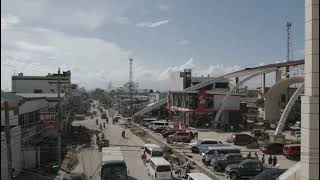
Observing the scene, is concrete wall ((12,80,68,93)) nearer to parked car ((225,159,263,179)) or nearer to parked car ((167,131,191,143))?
parked car ((167,131,191,143))

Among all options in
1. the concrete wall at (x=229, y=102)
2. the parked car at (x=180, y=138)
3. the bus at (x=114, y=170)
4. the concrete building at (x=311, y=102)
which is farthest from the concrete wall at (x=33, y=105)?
the concrete wall at (x=229, y=102)

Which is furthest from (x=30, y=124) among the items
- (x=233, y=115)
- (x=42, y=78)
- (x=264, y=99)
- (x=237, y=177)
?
(x=42, y=78)

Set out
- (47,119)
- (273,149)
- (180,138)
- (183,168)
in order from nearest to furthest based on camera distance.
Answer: (183,168)
(47,119)
(273,149)
(180,138)

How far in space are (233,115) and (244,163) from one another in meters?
42.2

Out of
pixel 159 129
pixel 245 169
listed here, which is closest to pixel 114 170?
pixel 245 169

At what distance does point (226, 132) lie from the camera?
64938 millimetres

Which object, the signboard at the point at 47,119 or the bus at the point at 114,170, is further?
the signboard at the point at 47,119

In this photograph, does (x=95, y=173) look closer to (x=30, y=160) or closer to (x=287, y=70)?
(x=30, y=160)

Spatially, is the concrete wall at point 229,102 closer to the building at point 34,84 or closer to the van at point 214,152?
the van at point 214,152

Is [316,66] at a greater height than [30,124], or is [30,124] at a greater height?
[316,66]

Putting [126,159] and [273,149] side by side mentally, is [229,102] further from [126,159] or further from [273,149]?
[126,159]

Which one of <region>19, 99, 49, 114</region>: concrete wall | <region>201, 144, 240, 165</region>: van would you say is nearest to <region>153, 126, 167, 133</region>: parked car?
<region>19, 99, 49, 114</region>: concrete wall

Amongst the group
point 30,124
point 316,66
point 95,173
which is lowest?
point 95,173

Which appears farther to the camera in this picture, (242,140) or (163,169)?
(242,140)
